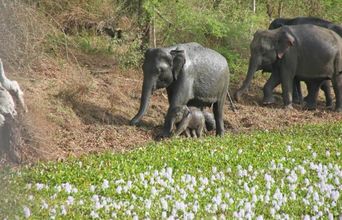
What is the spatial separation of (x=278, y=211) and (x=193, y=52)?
6227 mm

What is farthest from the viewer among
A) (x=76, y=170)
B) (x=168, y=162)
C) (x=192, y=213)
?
(x=168, y=162)

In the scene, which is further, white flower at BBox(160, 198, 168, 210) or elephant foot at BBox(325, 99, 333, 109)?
elephant foot at BBox(325, 99, 333, 109)

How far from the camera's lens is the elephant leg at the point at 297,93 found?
20.8 metres

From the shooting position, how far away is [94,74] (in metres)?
17.0

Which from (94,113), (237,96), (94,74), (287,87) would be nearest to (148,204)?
(94,113)

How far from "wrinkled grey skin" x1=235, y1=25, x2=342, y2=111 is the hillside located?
0.75 meters

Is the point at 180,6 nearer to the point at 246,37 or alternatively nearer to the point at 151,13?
the point at 151,13

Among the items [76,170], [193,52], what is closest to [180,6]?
[193,52]

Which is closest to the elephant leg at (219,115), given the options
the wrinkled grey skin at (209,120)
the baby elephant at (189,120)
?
the wrinkled grey skin at (209,120)

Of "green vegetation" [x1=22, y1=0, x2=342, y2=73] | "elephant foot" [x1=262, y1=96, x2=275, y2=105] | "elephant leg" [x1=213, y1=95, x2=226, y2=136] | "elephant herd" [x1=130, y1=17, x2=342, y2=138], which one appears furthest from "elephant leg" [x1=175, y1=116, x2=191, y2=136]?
"elephant foot" [x1=262, y1=96, x2=275, y2=105]

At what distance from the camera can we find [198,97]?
14.3 meters

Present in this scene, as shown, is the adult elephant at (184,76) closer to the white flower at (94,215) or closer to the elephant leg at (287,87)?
the elephant leg at (287,87)

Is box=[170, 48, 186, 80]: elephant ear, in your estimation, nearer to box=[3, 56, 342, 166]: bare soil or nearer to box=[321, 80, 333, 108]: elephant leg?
box=[3, 56, 342, 166]: bare soil

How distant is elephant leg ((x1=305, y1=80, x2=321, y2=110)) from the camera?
2012cm
